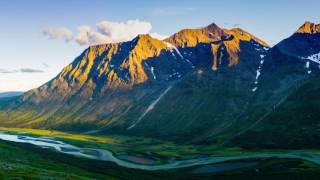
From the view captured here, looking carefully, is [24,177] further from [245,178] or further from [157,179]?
[245,178]

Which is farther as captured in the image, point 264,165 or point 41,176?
point 264,165

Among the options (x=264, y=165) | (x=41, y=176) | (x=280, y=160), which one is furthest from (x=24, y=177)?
(x=280, y=160)

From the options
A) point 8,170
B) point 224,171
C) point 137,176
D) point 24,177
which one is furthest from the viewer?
point 224,171

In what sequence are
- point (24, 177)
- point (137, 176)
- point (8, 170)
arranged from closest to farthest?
point (24, 177), point (8, 170), point (137, 176)

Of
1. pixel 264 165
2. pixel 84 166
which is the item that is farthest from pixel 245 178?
pixel 84 166

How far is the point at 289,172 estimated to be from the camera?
16412 centimetres

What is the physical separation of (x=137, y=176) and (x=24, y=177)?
205 ft

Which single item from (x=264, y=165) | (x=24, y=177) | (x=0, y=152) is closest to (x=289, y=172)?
(x=264, y=165)

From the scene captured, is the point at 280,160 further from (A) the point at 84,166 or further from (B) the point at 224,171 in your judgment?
(A) the point at 84,166

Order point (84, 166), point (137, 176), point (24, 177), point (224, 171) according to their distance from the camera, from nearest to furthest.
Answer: point (24, 177), point (137, 176), point (224, 171), point (84, 166)

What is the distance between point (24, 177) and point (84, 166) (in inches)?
3199

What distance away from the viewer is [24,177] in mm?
110625

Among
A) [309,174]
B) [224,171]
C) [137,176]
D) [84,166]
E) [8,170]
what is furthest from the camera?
[84,166]

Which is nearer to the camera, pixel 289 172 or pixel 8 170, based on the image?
pixel 8 170
